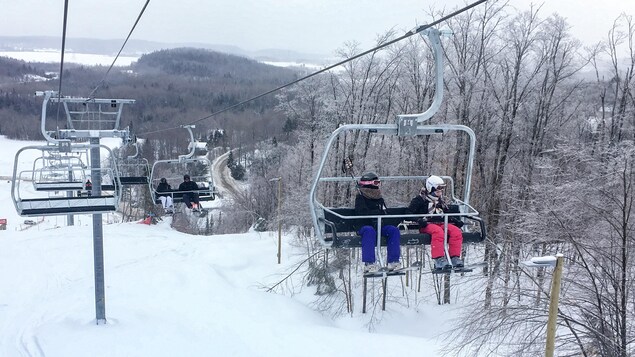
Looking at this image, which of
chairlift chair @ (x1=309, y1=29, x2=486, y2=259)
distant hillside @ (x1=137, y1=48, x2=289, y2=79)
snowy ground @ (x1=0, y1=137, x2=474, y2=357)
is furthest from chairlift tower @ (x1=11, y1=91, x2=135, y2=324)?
distant hillside @ (x1=137, y1=48, x2=289, y2=79)

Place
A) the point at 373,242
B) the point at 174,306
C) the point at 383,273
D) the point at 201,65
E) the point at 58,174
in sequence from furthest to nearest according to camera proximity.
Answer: the point at 201,65
the point at 174,306
the point at 58,174
the point at 373,242
the point at 383,273

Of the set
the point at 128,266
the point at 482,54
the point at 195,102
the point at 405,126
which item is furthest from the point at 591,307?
the point at 195,102

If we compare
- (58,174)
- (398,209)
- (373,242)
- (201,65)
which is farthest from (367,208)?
(201,65)

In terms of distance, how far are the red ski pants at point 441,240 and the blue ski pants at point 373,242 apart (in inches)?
20.4

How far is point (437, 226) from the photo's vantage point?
23.4 ft

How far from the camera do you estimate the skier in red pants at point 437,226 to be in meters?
6.96

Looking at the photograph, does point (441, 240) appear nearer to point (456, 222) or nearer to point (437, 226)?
point (437, 226)

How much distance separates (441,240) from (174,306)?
1394cm

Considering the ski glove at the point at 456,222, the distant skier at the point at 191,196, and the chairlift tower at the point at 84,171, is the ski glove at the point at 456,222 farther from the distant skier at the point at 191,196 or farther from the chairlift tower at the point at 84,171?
the distant skier at the point at 191,196

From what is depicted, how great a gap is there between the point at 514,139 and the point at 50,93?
61.3ft

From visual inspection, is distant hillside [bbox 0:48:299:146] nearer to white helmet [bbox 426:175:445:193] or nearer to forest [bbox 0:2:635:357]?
forest [bbox 0:2:635:357]

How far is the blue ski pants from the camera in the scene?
6.81m

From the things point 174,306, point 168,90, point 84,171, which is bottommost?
point 174,306

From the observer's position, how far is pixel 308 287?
23406mm
